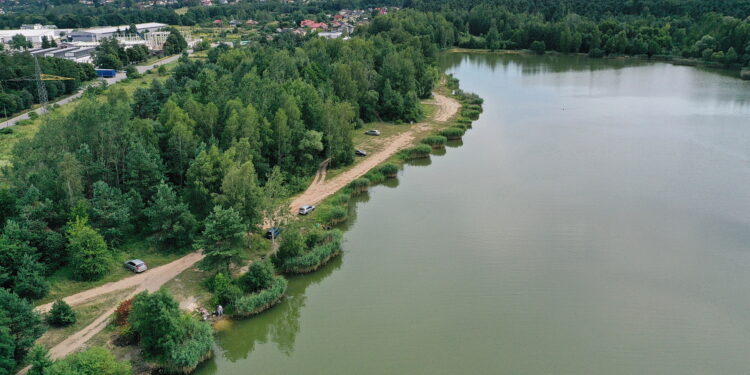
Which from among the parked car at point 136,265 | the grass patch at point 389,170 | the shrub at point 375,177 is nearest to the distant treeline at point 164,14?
the grass patch at point 389,170

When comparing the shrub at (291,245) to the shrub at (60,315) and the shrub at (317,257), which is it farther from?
the shrub at (60,315)

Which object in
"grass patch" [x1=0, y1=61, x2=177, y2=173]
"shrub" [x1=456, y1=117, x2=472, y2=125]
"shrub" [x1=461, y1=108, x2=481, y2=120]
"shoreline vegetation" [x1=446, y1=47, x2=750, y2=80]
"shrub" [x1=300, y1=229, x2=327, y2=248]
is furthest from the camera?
"shoreline vegetation" [x1=446, y1=47, x2=750, y2=80]

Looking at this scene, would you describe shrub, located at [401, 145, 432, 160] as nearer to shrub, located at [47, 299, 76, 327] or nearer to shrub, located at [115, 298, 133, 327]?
shrub, located at [115, 298, 133, 327]

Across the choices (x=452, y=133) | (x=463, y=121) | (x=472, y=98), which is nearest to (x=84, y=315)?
(x=452, y=133)

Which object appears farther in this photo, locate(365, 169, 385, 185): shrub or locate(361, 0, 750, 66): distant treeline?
locate(361, 0, 750, 66): distant treeline

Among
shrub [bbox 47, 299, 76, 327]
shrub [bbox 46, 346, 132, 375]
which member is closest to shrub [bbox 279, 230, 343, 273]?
shrub [bbox 47, 299, 76, 327]

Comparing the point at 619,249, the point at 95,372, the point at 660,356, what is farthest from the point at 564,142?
the point at 95,372
